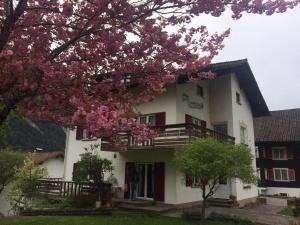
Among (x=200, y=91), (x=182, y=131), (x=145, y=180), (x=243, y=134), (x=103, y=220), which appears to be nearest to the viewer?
(x=103, y=220)

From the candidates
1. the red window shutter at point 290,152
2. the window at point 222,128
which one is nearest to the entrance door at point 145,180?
the window at point 222,128

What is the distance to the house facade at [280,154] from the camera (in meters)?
36.0

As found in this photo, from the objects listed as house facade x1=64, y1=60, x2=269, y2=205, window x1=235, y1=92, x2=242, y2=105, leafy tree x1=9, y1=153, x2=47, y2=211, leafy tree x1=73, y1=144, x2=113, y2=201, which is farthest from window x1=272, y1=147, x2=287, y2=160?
leafy tree x1=9, y1=153, x2=47, y2=211

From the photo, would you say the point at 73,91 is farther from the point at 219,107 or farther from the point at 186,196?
the point at 219,107

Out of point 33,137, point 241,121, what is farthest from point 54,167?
point 241,121

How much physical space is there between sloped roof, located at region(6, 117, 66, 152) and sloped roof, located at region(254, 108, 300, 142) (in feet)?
93.4

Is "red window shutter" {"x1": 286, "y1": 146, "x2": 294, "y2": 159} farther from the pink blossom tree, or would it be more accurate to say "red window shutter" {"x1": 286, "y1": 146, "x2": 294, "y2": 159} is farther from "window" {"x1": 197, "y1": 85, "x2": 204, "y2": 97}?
the pink blossom tree

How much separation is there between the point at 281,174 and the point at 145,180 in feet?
76.4

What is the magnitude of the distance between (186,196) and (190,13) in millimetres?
13268

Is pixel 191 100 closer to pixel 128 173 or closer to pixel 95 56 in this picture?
pixel 128 173

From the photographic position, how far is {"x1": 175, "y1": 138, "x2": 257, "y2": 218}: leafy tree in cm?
1267

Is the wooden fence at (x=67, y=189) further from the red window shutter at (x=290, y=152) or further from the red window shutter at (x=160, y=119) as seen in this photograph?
the red window shutter at (x=290, y=152)

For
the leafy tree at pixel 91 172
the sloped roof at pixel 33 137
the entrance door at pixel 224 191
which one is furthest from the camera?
the sloped roof at pixel 33 137

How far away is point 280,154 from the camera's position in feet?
124
